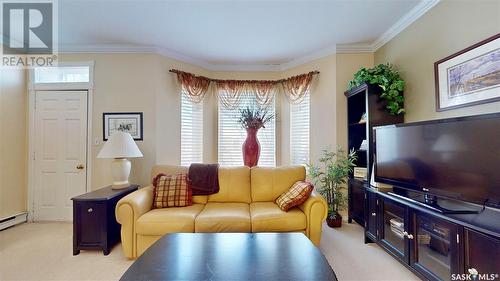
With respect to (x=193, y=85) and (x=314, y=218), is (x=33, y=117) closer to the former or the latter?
(x=193, y=85)

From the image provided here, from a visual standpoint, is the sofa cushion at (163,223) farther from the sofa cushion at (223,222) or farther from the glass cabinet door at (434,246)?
the glass cabinet door at (434,246)

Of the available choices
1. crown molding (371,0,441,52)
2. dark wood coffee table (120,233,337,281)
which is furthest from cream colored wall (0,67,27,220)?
crown molding (371,0,441,52)

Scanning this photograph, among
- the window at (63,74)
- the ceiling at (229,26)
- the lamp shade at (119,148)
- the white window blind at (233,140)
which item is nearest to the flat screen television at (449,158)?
the ceiling at (229,26)

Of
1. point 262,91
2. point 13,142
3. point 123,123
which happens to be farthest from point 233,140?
point 13,142

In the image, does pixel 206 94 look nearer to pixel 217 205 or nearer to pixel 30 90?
pixel 217 205

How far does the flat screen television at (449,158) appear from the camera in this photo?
1.53 metres

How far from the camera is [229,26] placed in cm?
296

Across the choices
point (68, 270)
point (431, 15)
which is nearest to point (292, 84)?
point (431, 15)

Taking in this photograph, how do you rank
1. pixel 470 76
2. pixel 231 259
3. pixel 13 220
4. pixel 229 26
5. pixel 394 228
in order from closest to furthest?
pixel 231 259 < pixel 470 76 < pixel 394 228 < pixel 229 26 < pixel 13 220

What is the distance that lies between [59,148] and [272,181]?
3.30 meters

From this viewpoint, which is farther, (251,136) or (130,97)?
(251,136)

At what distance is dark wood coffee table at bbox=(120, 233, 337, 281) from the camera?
134 centimetres

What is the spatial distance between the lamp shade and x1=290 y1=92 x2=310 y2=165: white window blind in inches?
99.2

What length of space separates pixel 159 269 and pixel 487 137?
2300 mm
